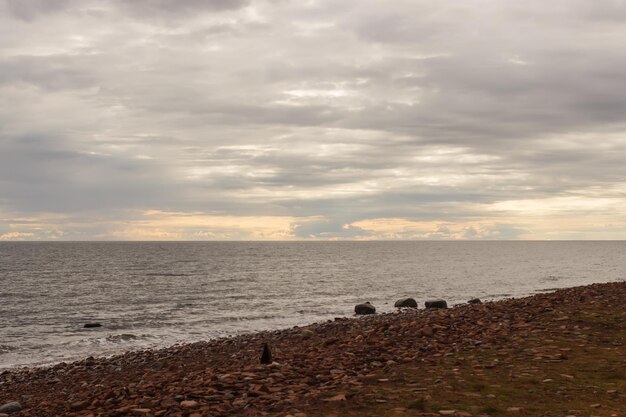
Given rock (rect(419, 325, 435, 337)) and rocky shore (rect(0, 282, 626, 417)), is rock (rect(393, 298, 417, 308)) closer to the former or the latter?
rocky shore (rect(0, 282, 626, 417))

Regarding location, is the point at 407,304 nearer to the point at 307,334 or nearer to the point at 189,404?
the point at 307,334

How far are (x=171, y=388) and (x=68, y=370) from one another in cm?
1432

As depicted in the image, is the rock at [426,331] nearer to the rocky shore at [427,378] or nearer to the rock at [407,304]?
the rocky shore at [427,378]

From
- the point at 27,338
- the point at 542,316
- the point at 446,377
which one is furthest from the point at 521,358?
the point at 27,338

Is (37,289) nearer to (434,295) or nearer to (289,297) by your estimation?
(289,297)

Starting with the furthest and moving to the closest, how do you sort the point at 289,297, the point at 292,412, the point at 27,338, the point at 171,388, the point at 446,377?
the point at 289,297 → the point at 27,338 → the point at 171,388 → the point at 446,377 → the point at 292,412

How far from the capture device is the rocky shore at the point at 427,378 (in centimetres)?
959

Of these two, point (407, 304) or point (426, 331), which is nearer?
point (426, 331)

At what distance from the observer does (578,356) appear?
12852 mm

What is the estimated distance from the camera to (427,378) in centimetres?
1143

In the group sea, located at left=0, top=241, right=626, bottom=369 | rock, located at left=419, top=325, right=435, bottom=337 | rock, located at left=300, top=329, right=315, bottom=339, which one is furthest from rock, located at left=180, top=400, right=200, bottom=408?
sea, located at left=0, top=241, right=626, bottom=369

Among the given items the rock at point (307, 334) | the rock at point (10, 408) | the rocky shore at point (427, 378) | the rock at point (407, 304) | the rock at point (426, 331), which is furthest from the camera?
the rock at point (407, 304)

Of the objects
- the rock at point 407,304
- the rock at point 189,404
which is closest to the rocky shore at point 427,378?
the rock at point 189,404

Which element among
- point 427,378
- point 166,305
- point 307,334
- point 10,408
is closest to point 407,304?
point 307,334
